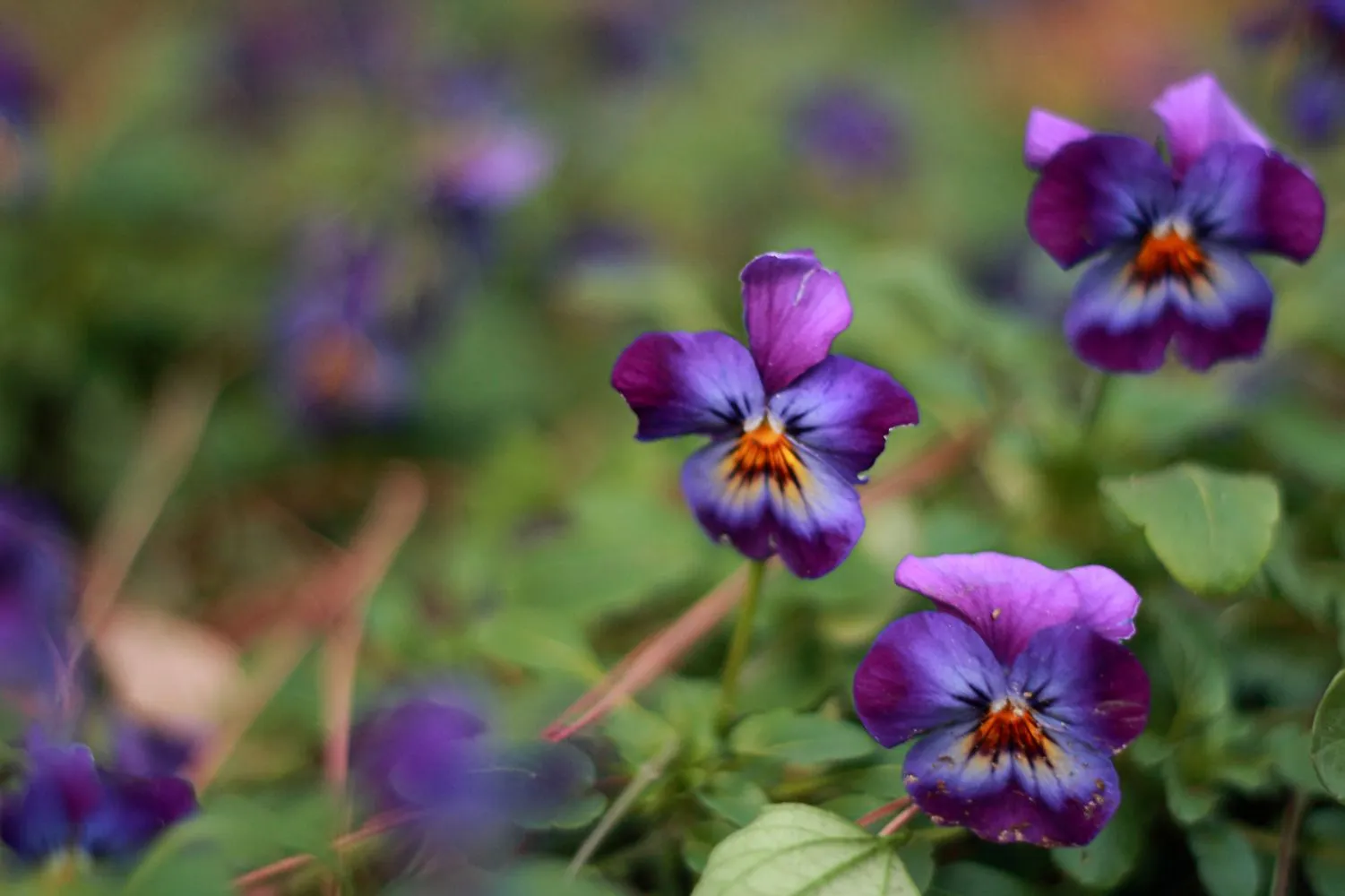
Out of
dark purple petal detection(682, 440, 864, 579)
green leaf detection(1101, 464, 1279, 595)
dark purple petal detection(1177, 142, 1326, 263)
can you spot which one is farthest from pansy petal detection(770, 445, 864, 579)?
dark purple petal detection(1177, 142, 1326, 263)

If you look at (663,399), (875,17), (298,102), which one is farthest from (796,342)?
(875,17)

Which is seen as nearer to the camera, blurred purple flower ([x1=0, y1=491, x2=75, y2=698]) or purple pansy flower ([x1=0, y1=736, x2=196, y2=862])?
purple pansy flower ([x1=0, y1=736, x2=196, y2=862])

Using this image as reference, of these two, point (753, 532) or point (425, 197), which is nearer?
point (753, 532)

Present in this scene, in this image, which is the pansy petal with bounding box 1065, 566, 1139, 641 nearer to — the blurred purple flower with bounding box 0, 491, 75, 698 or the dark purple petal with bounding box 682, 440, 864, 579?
the dark purple petal with bounding box 682, 440, 864, 579

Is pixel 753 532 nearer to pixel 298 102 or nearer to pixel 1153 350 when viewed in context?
pixel 1153 350

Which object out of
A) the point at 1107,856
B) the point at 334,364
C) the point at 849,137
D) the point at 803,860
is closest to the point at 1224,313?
the point at 1107,856

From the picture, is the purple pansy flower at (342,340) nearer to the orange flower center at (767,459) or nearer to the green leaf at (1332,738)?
the orange flower center at (767,459)
